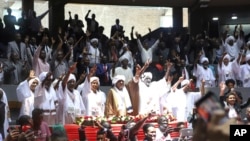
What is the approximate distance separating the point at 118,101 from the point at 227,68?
21.2ft

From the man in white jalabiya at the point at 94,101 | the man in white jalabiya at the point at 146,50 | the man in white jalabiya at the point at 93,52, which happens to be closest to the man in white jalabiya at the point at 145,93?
the man in white jalabiya at the point at 94,101

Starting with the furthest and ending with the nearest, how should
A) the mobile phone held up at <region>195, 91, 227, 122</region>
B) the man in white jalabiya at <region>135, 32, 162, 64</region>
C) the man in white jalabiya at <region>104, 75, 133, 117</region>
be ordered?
1. the man in white jalabiya at <region>135, 32, 162, 64</region>
2. the man in white jalabiya at <region>104, 75, 133, 117</region>
3. the mobile phone held up at <region>195, 91, 227, 122</region>

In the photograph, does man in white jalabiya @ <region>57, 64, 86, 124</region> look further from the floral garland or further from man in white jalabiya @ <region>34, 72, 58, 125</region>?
the floral garland

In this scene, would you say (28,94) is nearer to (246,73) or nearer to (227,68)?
(227,68)

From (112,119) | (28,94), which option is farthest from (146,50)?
(112,119)

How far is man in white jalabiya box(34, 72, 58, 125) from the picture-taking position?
9703 millimetres

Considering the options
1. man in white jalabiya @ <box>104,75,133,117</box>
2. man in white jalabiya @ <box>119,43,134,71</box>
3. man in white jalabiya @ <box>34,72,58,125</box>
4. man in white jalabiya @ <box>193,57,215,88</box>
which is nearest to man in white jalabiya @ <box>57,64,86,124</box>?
man in white jalabiya @ <box>34,72,58,125</box>

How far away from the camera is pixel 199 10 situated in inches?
856

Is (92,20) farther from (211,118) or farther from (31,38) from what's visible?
(211,118)

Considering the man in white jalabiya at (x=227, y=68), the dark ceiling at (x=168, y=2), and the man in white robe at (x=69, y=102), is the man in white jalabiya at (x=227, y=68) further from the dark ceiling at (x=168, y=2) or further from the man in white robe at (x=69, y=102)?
the man in white robe at (x=69, y=102)

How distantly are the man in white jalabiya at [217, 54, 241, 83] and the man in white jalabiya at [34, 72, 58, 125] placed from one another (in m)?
7.02

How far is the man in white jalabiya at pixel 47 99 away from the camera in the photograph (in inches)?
382

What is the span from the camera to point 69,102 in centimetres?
1056

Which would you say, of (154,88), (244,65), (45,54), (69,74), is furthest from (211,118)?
(244,65)
